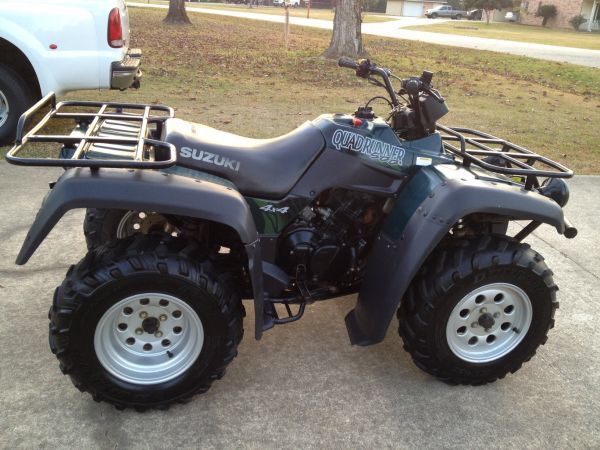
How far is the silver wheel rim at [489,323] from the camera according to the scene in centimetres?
291

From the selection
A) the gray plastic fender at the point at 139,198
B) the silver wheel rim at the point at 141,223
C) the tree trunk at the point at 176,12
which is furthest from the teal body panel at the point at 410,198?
the tree trunk at the point at 176,12

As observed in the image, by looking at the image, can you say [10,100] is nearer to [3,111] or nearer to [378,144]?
[3,111]

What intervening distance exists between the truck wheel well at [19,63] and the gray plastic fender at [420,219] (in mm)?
5292

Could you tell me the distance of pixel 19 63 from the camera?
648cm

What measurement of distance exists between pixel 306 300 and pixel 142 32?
18.3 meters

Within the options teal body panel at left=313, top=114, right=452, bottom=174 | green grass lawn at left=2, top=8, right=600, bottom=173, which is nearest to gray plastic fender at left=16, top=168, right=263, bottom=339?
teal body panel at left=313, top=114, right=452, bottom=174

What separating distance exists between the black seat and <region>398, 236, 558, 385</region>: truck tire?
32.5 inches

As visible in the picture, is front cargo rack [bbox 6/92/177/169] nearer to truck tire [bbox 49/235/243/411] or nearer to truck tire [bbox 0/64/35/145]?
truck tire [bbox 49/235/243/411]

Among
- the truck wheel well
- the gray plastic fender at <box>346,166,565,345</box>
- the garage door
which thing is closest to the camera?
the gray plastic fender at <box>346,166,565,345</box>

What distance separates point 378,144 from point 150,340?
4.89ft

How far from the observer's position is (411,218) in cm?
279

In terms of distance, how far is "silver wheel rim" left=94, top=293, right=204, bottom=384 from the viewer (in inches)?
103

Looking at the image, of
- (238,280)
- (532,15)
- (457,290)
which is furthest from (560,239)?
(532,15)

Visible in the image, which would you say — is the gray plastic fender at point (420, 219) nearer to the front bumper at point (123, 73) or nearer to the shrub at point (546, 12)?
the front bumper at point (123, 73)
